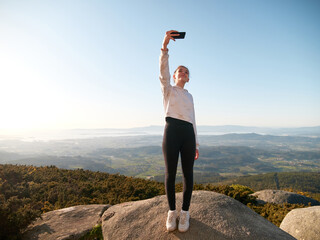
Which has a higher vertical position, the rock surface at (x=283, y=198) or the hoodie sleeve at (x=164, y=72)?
the hoodie sleeve at (x=164, y=72)

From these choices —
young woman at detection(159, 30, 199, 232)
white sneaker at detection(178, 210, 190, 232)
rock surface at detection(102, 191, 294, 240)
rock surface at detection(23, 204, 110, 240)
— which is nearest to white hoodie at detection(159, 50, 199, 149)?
young woman at detection(159, 30, 199, 232)

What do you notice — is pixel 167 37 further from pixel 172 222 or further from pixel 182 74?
pixel 172 222

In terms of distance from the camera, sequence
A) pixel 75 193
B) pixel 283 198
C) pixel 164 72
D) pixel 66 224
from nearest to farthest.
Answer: pixel 164 72 < pixel 66 224 < pixel 75 193 < pixel 283 198

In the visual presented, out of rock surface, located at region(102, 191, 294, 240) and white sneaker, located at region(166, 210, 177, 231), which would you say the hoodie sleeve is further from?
rock surface, located at region(102, 191, 294, 240)

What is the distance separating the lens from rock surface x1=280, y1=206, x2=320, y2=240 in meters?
4.73

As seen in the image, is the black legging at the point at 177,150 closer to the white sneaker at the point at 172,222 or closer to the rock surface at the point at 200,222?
the white sneaker at the point at 172,222

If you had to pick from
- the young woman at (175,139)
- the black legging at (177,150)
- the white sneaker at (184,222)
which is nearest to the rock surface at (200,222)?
the white sneaker at (184,222)

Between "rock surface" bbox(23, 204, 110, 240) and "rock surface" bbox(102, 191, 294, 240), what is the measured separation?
54cm

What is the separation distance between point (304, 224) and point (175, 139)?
190 inches

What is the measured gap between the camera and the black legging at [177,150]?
3480 millimetres

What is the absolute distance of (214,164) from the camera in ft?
497

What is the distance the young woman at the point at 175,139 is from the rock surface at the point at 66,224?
2.33 meters

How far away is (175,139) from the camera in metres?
3.48

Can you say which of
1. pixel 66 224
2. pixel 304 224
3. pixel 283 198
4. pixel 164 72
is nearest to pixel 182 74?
pixel 164 72
